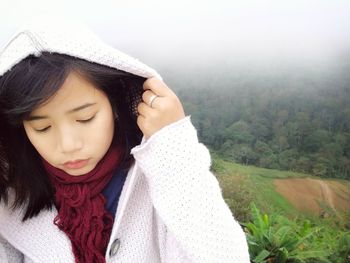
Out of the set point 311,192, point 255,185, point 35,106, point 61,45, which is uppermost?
point 61,45

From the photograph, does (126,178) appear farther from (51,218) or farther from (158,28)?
(158,28)

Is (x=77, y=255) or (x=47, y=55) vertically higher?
(x=47, y=55)

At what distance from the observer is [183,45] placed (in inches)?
3492

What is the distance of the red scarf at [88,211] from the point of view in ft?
3.67

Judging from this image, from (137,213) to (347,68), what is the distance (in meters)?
53.6

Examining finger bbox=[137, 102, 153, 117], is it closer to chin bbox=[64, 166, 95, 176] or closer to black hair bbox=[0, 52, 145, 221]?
black hair bbox=[0, 52, 145, 221]

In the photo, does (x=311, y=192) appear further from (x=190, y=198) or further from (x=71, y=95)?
(x=71, y=95)

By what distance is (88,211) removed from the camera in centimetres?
113

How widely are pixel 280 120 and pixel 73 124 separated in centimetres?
3500

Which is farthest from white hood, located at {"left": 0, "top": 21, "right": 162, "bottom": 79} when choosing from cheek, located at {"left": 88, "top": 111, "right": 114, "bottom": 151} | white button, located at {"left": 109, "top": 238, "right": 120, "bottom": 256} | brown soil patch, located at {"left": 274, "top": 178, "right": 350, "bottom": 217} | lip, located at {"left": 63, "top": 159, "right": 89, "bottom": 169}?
brown soil patch, located at {"left": 274, "top": 178, "right": 350, "bottom": 217}

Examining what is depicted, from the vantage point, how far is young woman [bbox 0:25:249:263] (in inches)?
38.0

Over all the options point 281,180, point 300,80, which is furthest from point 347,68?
point 281,180

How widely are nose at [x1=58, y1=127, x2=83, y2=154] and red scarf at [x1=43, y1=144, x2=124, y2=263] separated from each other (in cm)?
14

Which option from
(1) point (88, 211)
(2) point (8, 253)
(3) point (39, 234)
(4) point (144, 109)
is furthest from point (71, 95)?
(2) point (8, 253)
